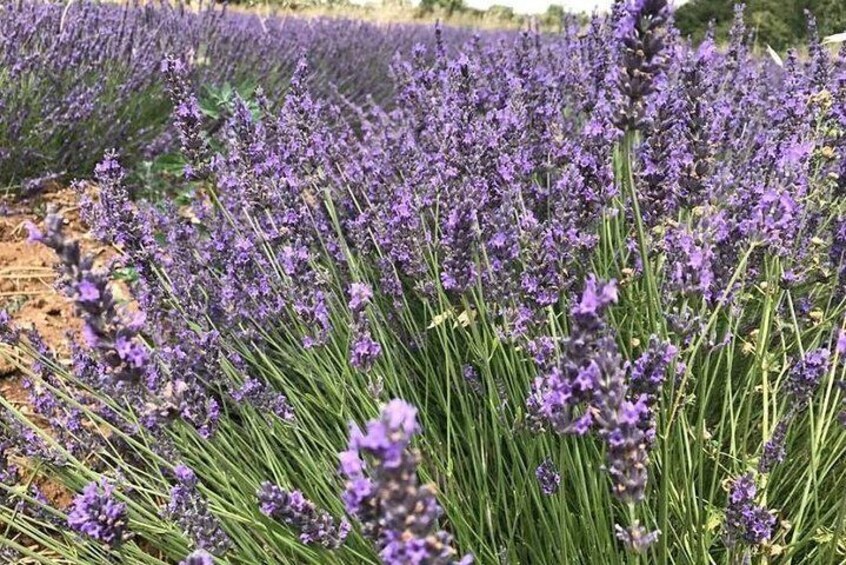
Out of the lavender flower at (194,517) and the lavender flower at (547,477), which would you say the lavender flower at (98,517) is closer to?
the lavender flower at (194,517)

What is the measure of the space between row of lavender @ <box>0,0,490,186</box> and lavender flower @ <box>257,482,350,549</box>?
6.75ft

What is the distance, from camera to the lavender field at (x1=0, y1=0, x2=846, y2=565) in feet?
4.19

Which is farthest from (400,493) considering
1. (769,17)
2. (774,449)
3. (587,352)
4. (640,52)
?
(769,17)

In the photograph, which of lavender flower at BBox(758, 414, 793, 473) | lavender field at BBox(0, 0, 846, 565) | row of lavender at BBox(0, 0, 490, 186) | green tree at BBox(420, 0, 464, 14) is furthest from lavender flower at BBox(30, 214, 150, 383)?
green tree at BBox(420, 0, 464, 14)

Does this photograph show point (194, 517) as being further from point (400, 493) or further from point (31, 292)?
point (31, 292)

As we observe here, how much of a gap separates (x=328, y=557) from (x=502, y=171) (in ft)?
3.72

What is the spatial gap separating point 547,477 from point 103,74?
374 cm

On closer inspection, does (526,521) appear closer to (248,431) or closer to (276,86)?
(248,431)

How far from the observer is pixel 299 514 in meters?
1.20

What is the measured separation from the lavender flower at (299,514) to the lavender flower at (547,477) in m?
0.48

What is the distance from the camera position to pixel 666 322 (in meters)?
1.71

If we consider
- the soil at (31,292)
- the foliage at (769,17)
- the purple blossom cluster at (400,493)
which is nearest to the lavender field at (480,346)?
the purple blossom cluster at (400,493)

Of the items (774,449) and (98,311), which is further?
(774,449)

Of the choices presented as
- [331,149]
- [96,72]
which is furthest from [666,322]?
[96,72]
